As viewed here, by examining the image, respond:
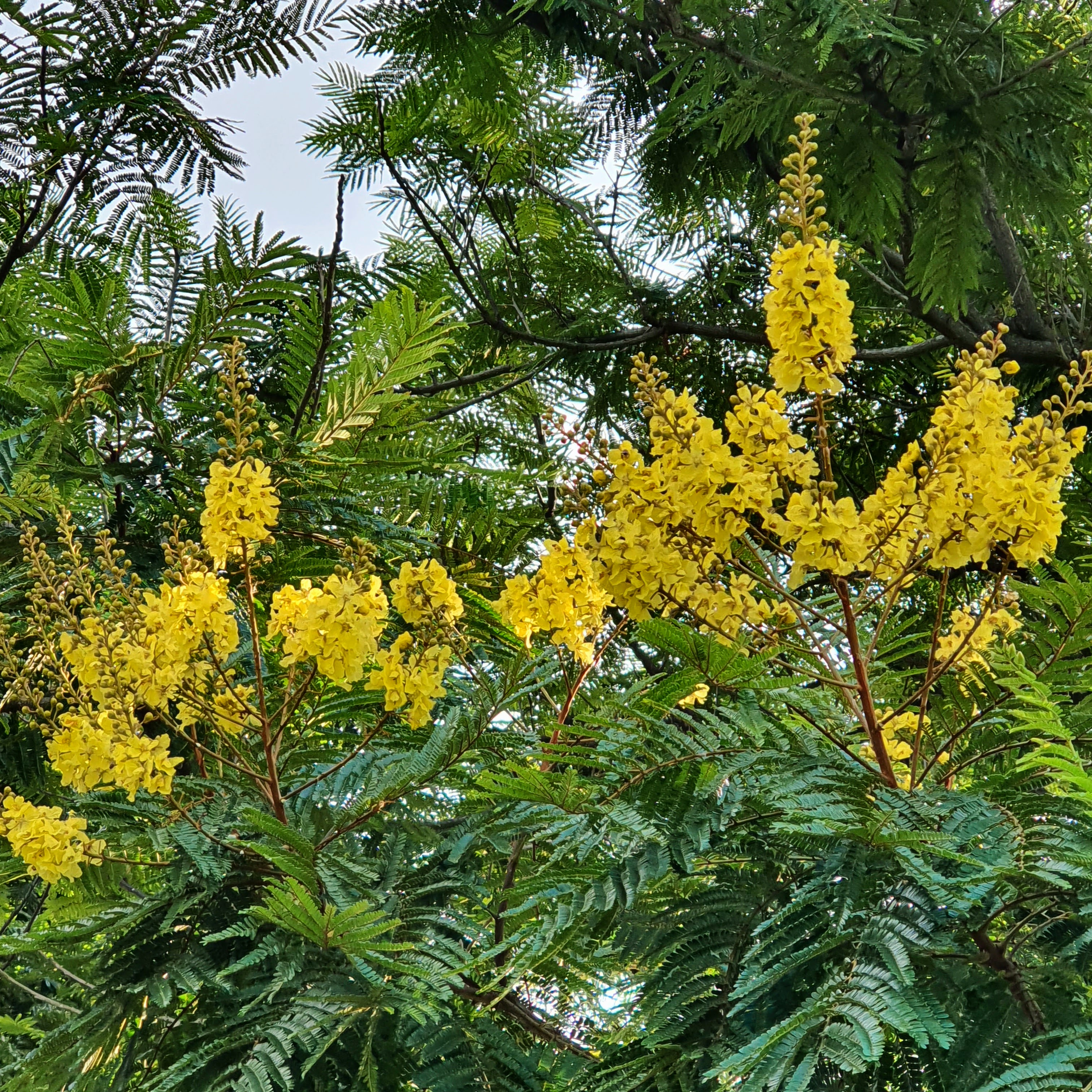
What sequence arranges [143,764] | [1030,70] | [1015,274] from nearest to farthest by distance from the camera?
[143,764], [1030,70], [1015,274]

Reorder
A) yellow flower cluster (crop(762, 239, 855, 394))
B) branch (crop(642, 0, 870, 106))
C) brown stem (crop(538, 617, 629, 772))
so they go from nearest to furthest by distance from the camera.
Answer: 1. yellow flower cluster (crop(762, 239, 855, 394))
2. brown stem (crop(538, 617, 629, 772))
3. branch (crop(642, 0, 870, 106))

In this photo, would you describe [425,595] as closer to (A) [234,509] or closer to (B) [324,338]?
(A) [234,509]

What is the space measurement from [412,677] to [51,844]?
0.63 metres

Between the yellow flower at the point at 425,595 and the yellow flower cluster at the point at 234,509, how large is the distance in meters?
0.24

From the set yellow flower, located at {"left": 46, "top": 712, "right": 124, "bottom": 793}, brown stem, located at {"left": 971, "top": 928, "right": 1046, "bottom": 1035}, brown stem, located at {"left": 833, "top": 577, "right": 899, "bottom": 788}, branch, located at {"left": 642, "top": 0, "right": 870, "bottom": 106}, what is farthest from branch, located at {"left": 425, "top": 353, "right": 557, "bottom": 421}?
brown stem, located at {"left": 971, "top": 928, "right": 1046, "bottom": 1035}

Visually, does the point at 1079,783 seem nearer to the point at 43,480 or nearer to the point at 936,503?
the point at 936,503

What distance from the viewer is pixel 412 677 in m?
1.99

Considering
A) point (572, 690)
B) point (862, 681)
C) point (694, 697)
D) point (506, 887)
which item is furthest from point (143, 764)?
point (862, 681)

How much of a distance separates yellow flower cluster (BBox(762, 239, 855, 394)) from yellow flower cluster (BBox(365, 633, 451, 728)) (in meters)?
0.73

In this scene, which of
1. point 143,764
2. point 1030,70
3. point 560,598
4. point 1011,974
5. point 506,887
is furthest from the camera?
point 1030,70

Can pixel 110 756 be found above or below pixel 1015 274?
below

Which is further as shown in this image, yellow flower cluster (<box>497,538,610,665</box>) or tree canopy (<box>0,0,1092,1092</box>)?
yellow flower cluster (<box>497,538,610,665</box>)

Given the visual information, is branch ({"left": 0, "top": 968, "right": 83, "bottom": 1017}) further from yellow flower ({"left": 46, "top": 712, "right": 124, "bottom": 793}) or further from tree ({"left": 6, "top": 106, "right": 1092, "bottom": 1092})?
yellow flower ({"left": 46, "top": 712, "right": 124, "bottom": 793})

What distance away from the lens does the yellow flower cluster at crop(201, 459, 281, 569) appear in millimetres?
1973
